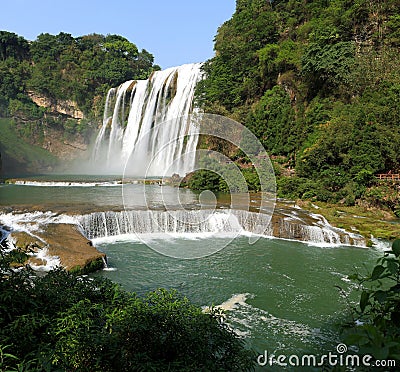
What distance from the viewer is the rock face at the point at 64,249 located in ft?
23.2

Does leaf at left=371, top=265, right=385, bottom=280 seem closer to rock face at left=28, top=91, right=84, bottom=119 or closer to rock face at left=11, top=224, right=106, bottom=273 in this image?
rock face at left=11, top=224, right=106, bottom=273

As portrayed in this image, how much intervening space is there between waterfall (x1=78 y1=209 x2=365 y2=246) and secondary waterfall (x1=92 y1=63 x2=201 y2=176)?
10.7 meters

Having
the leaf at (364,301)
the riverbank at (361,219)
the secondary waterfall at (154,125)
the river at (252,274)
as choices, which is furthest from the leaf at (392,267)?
the secondary waterfall at (154,125)

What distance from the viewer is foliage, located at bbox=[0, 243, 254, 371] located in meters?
2.10

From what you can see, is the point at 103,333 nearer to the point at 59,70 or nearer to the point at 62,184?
the point at 62,184

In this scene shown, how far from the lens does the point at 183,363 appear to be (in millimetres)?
2244

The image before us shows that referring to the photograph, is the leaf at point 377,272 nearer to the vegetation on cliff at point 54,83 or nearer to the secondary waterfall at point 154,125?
the secondary waterfall at point 154,125

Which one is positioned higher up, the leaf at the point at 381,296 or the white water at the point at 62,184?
the leaf at the point at 381,296

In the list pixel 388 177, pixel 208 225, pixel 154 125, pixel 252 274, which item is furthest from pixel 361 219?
pixel 154 125

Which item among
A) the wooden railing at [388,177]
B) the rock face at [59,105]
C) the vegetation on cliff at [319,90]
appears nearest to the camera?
the wooden railing at [388,177]

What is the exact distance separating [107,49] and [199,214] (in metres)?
36.9

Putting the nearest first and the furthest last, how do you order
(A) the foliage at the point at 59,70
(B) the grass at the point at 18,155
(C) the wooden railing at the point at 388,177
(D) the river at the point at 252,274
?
(D) the river at the point at 252,274, (C) the wooden railing at the point at 388,177, (B) the grass at the point at 18,155, (A) the foliage at the point at 59,70

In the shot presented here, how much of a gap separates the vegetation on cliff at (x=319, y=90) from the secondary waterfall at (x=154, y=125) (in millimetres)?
2148

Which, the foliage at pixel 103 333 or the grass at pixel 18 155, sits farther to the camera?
the grass at pixel 18 155
